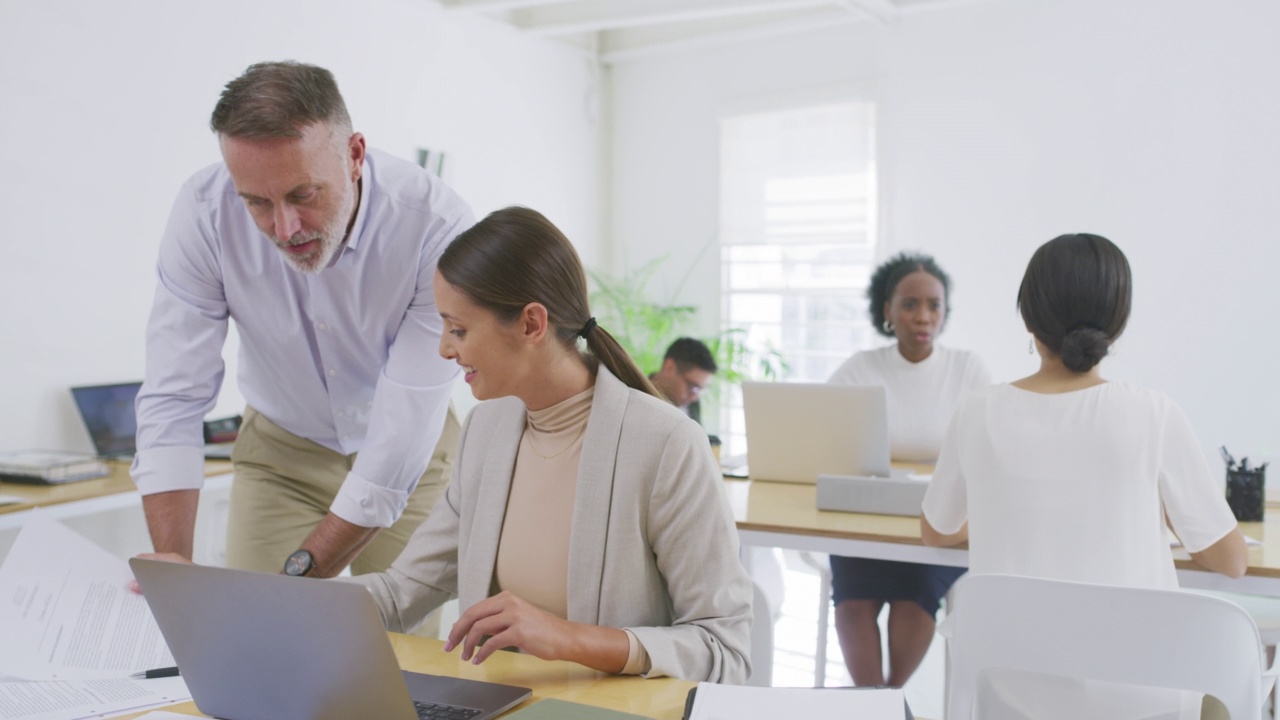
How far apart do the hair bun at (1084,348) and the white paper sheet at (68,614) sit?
5.11 ft

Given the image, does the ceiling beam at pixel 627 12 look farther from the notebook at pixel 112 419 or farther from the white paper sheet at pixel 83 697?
the white paper sheet at pixel 83 697

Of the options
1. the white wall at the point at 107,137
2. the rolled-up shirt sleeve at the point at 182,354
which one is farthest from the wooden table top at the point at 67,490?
→ the rolled-up shirt sleeve at the point at 182,354

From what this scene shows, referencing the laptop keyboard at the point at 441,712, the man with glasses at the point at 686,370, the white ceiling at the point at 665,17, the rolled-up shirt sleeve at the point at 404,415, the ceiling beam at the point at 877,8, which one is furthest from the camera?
the white ceiling at the point at 665,17

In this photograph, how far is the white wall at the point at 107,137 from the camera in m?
3.40

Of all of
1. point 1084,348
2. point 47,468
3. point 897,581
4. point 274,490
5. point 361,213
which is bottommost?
point 897,581

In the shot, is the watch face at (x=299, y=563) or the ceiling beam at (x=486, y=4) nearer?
the watch face at (x=299, y=563)

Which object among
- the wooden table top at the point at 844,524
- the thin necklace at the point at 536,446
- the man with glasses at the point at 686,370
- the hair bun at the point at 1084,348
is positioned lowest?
the wooden table top at the point at 844,524

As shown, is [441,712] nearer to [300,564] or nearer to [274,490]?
[300,564]

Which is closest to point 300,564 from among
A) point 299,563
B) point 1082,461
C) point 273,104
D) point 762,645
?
point 299,563

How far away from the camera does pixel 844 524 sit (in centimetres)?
242

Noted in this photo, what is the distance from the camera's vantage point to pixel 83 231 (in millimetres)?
3592

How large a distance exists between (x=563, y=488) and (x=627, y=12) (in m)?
4.68

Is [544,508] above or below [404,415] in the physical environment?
below

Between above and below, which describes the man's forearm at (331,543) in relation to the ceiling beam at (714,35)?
below
